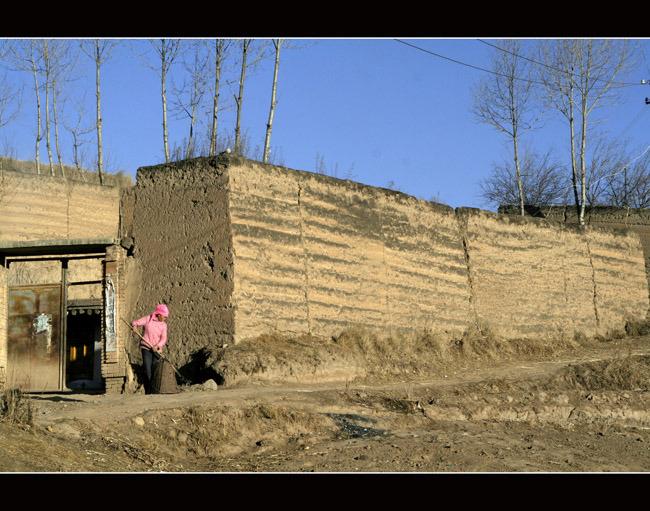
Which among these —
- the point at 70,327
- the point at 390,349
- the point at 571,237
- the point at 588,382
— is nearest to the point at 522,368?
the point at 588,382

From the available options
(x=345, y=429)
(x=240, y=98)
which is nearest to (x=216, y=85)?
(x=240, y=98)

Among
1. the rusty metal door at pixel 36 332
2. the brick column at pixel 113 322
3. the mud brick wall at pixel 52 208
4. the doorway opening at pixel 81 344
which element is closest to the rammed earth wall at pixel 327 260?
the brick column at pixel 113 322

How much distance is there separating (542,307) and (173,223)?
719 cm

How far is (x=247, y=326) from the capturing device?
35.9ft

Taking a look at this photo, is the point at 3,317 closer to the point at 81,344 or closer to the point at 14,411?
the point at 14,411

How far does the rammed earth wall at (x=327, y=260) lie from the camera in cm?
1118

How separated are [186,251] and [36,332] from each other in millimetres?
4390

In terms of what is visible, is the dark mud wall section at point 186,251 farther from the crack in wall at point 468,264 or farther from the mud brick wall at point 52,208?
the crack in wall at point 468,264

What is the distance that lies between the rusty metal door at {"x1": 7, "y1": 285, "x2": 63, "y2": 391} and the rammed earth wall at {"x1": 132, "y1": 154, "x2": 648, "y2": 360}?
3216mm

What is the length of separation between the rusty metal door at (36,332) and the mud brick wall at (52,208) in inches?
52.8

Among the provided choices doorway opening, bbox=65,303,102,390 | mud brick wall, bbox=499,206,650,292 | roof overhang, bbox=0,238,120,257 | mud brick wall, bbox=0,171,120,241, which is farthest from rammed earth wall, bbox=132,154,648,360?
Result: doorway opening, bbox=65,303,102,390

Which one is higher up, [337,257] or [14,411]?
[337,257]

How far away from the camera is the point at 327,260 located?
40.0 feet

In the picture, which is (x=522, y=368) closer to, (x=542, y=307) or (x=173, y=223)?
(x=542, y=307)
